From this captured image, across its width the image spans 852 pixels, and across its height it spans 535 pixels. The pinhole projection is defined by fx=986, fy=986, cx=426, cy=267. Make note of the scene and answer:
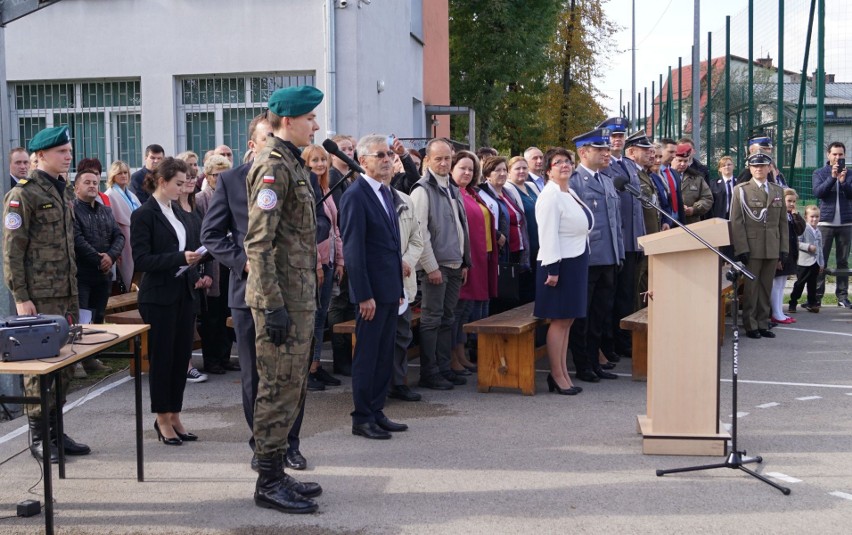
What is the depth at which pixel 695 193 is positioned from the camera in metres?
12.6

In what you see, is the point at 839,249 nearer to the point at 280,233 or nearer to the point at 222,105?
the point at 222,105

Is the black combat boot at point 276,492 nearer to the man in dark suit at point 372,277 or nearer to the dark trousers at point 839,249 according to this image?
the man in dark suit at point 372,277

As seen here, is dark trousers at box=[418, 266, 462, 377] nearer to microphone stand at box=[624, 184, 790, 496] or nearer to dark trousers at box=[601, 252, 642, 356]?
dark trousers at box=[601, 252, 642, 356]

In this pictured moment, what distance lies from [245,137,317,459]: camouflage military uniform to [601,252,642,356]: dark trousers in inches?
197

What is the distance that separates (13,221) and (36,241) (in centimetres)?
21

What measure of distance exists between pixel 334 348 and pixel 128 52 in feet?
31.5

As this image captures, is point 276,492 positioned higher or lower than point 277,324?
lower

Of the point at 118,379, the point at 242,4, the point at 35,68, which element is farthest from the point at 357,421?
the point at 35,68

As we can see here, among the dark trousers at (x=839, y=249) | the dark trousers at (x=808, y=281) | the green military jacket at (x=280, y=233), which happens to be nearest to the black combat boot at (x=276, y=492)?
the green military jacket at (x=280, y=233)

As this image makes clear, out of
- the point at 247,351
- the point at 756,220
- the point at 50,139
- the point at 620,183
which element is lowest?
the point at 247,351

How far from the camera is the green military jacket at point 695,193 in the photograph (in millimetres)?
12391

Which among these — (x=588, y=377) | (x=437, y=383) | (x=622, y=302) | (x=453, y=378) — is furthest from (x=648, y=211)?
(x=437, y=383)

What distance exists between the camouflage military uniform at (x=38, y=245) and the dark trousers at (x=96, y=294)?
7.70 feet

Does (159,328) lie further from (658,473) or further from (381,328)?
(658,473)
